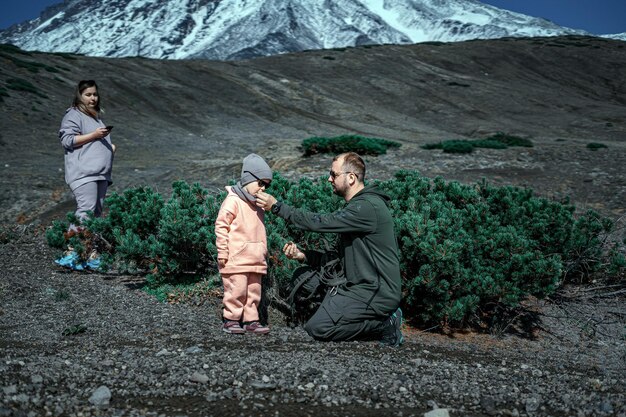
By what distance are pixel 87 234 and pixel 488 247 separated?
4120 millimetres

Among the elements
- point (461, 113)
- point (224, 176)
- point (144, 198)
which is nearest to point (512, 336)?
point (144, 198)

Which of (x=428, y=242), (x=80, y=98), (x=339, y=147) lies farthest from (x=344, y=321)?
(x=339, y=147)

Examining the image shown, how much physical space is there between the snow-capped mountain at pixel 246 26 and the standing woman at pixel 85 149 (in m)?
111

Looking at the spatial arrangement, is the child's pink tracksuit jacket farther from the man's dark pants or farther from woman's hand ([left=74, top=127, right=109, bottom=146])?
woman's hand ([left=74, top=127, right=109, bottom=146])

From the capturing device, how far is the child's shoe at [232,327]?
4691 millimetres

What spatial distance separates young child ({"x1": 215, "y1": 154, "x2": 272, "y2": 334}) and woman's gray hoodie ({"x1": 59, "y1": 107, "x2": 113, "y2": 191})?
2.66m

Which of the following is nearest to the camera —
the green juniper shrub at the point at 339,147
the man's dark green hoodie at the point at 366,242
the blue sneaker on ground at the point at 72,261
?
Result: the man's dark green hoodie at the point at 366,242

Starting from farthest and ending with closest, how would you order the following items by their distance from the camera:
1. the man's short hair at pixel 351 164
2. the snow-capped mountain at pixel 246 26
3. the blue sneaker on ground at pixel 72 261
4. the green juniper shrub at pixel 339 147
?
the snow-capped mountain at pixel 246 26
the green juniper shrub at pixel 339 147
the blue sneaker on ground at pixel 72 261
the man's short hair at pixel 351 164

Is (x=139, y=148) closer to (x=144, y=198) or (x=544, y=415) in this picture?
(x=144, y=198)

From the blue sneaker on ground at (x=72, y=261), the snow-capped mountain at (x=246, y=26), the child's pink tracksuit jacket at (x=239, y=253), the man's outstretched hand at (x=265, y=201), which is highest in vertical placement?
the snow-capped mountain at (x=246, y=26)

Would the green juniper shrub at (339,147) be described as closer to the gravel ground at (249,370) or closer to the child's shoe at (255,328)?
the gravel ground at (249,370)

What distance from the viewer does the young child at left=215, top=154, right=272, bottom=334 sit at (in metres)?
4.65

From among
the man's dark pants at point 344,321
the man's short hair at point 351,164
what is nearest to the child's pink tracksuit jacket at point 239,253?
the man's dark pants at point 344,321

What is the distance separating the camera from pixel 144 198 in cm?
684
